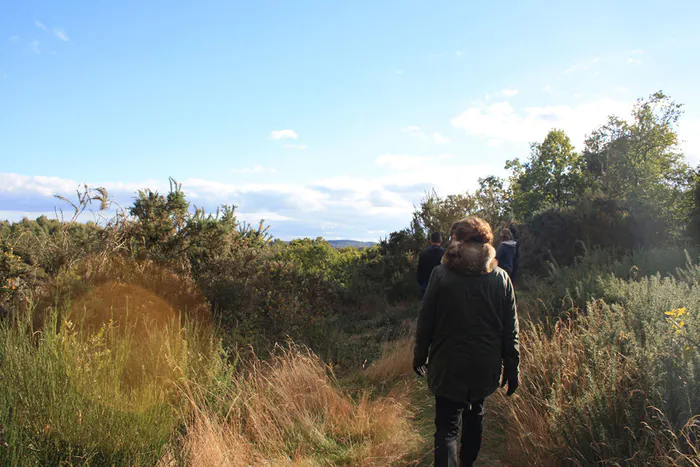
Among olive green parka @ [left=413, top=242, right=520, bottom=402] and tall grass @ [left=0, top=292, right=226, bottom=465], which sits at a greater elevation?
olive green parka @ [left=413, top=242, right=520, bottom=402]

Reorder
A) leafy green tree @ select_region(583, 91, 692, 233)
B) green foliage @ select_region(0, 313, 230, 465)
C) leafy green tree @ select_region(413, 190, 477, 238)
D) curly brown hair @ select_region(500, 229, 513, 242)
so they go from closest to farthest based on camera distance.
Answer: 1. green foliage @ select_region(0, 313, 230, 465)
2. curly brown hair @ select_region(500, 229, 513, 242)
3. leafy green tree @ select_region(413, 190, 477, 238)
4. leafy green tree @ select_region(583, 91, 692, 233)

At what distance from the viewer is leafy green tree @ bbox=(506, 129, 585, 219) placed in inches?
1559

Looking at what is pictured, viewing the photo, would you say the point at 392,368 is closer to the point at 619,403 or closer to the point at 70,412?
the point at 619,403

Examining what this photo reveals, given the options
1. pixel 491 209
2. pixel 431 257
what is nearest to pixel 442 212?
pixel 491 209

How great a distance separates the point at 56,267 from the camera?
21.8 feet

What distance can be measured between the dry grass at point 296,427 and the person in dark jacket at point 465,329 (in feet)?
3.31

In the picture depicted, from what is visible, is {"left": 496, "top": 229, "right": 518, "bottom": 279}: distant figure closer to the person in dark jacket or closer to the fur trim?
the person in dark jacket

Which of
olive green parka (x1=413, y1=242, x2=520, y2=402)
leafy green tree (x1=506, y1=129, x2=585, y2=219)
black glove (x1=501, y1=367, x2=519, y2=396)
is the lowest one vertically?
black glove (x1=501, y1=367, x2=519, y2=396)

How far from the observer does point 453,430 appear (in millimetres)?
3229

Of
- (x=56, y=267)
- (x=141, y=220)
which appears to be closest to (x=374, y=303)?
(x=141, y=220)

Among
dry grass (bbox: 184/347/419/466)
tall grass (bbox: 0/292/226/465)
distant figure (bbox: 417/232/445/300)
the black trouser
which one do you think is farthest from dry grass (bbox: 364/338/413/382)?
tall grass (bbox: 0/292/226/465)

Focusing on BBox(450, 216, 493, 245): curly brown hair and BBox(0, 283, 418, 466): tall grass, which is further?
BBox(450, 216, 493, 245): curly brown hair

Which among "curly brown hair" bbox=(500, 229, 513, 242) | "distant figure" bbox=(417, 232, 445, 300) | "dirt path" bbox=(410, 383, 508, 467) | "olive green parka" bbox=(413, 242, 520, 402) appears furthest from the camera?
"curly brown hair" bbox=(500, 229, 513, 242)

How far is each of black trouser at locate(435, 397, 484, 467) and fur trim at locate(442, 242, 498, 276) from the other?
0.95 m
